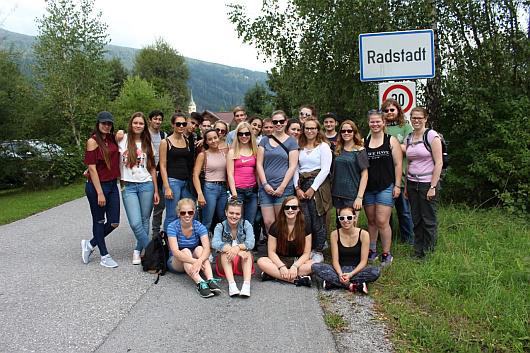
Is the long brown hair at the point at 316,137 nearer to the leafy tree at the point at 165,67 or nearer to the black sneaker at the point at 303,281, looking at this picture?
the black sneaker at the point at 303,281

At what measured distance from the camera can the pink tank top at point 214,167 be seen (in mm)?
5926

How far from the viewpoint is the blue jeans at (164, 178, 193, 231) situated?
5941 millimetres

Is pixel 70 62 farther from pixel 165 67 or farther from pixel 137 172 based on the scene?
pixel 165 67

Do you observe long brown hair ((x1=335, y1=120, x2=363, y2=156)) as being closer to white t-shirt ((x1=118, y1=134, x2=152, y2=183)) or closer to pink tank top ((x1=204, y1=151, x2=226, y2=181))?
pink tank top ((x1=204, y1=151, x2=226, y2=181))

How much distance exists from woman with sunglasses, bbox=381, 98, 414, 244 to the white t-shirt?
305 centimetres

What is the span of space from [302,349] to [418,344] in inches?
34.5

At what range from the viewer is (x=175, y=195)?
595 centimetres

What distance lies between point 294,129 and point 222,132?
0.97m

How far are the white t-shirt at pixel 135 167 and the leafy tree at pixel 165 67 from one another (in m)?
56.6

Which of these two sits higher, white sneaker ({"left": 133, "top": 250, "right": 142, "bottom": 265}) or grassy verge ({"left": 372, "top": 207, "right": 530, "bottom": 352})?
white sneaker ({"left": 133, "top": 250, "right": 142, "bottom": 265})

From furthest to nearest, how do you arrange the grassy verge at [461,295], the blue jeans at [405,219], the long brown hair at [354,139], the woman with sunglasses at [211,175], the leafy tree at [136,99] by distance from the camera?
the leafy tree at [136,99] → the blue jeans at [405,219] → the woman with sunglasses at [211,175] → the long brown hair at [354,139] → the grassy verge at [461,295]

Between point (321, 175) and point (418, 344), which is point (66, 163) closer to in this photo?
point (321, 175)

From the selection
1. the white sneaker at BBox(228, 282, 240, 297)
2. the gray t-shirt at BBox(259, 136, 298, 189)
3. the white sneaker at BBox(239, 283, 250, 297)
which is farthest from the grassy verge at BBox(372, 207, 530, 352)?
the gray t-shirt at BBox(259, 136, 298, 189)

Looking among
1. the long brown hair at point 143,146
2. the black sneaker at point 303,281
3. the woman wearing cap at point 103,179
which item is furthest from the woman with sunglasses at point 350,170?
the woman wearing cap at point 103,179
